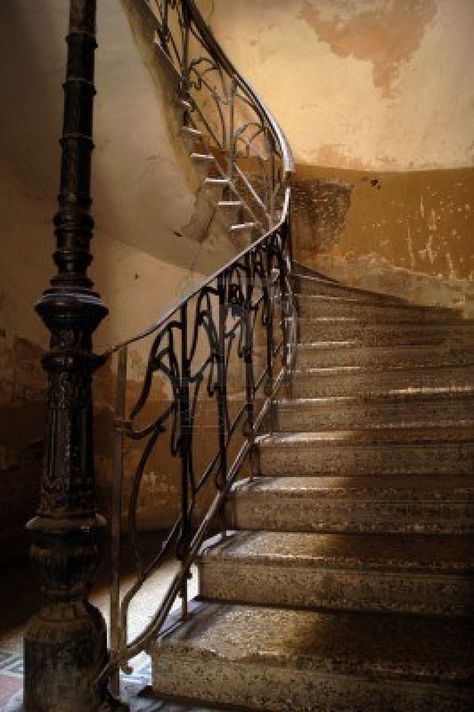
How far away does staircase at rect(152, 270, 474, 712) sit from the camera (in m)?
1.63

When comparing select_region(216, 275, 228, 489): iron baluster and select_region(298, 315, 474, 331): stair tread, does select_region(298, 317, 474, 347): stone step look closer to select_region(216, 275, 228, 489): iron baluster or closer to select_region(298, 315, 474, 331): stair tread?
select_region(298, 315, 474, 331): stair tread

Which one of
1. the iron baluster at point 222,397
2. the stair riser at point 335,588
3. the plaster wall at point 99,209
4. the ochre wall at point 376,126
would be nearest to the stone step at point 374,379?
the iron baluster at point 222,397

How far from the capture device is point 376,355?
3.36m

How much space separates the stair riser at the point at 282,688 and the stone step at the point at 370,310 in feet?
8.38

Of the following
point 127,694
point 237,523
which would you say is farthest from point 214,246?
point 127,694

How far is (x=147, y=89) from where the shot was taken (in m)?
3.67

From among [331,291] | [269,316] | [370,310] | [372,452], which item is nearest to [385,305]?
[370,310]

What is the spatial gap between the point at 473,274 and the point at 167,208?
2.97 metres

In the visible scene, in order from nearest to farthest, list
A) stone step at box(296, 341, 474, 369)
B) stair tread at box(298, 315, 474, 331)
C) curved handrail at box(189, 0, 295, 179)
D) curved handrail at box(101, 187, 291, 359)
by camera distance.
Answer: curved handrail at box(101, 187, 291, 359)
stone step at box(296, 341, 474, 369)
stair tread at box(298, 315, 474, 331)
curved handrail at box(189, 0, 295, 179)

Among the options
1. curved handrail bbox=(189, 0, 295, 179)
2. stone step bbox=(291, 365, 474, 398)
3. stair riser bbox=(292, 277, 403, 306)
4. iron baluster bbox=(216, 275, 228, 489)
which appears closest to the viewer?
iron baluster bbox=(216, 275, 228, 489)

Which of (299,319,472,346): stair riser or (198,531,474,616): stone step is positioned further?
(299,319,472,346): stair riser

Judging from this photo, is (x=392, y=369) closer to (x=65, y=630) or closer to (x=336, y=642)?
(x=336, y=642)

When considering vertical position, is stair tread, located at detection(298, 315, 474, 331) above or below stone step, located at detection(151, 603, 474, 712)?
above

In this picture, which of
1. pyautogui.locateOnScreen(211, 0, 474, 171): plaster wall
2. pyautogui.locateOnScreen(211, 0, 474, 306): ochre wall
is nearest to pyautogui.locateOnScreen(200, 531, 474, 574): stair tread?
pyautogui.locateOnScreen(211, 0, 474, 306): ochre wall
